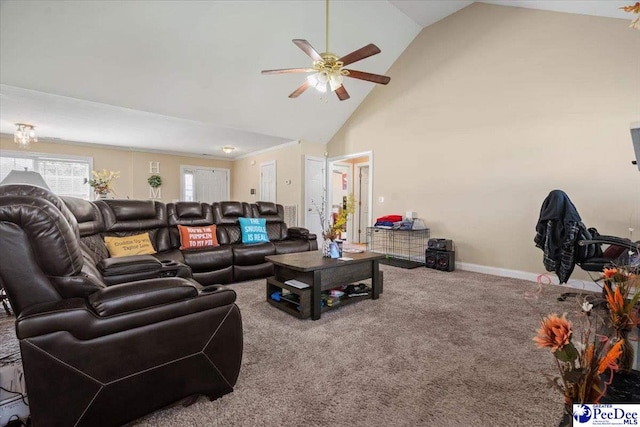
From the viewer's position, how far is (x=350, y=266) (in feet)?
9.68

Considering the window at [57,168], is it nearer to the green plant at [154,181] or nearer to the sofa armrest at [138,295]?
the green plant at [154,181]

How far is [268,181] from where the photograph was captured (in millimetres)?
7516

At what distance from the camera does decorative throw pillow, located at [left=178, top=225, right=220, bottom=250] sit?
3.71 meters

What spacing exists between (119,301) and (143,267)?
0.79m

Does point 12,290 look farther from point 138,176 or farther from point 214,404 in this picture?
point 138,176

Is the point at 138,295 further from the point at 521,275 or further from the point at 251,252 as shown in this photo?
the point at 521,275

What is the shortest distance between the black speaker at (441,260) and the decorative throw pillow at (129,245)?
397 cm

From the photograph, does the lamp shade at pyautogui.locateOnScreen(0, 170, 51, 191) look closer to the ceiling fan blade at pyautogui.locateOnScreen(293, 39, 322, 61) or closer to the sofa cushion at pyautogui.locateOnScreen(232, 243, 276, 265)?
the sofa cushion at pyautogui.locateOnScreen(232, 243, 276, 265)

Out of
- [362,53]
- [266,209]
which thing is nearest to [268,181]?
[266,209]

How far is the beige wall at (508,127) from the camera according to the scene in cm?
339

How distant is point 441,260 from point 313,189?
3243 mm

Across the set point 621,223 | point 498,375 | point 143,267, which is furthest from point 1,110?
point 621,223

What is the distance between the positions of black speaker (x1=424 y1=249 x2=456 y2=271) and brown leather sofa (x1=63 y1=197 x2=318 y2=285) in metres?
1.89

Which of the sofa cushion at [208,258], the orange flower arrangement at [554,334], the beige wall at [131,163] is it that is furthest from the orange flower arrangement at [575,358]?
the beige wall at [131,163]
